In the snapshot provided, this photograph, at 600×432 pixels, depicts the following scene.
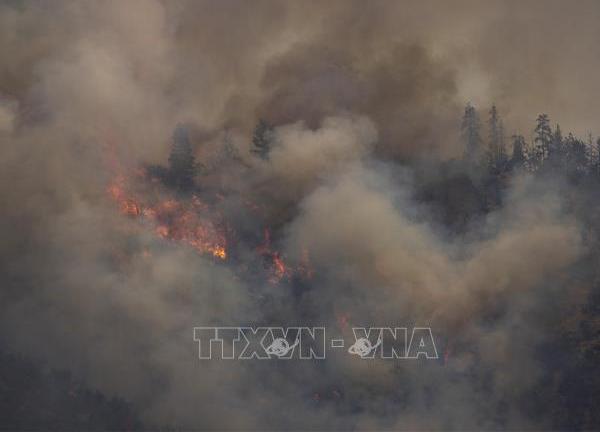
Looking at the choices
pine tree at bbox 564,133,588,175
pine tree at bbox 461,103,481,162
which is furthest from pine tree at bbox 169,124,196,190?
pine tree at bbox 564,133,588,175

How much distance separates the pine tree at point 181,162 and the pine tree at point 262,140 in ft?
17.6

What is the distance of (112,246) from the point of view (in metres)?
37.6

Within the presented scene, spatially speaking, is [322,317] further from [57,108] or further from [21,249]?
[57,108]

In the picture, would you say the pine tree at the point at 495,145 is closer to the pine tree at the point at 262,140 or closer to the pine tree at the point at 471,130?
the pine tree at the point at 471,130

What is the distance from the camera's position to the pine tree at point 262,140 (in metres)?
48.8

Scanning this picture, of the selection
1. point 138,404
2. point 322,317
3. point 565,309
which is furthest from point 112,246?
point 565,309

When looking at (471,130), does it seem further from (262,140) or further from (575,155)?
(262,140)

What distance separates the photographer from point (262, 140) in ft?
161

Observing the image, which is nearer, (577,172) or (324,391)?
(324,391)

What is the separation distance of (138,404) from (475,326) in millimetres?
19419

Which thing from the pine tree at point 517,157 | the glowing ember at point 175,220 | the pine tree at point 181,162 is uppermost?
the pine tree at point 517,157

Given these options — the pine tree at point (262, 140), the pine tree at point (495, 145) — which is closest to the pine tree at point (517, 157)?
the pine tree at point (495, 145)

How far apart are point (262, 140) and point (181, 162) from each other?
23.2 feet

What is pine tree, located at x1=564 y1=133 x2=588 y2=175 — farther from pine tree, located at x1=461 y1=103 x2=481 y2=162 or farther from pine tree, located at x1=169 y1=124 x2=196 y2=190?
pine tree, located at x1=169 y1=124 x2=196 y2=190
